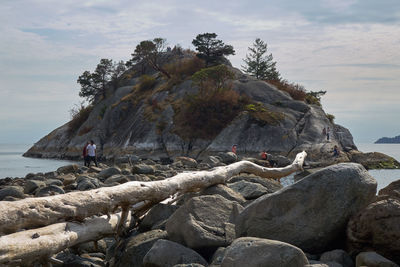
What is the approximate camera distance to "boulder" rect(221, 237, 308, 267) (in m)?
3.88

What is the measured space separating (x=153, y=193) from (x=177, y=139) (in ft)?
123

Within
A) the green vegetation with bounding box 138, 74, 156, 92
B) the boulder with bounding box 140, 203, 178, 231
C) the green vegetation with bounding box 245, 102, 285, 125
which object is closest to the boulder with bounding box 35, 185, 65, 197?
the boulder with bounding box 140, 203, 178, 231

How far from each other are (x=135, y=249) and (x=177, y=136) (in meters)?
39.0

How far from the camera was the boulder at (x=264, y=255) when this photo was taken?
3.88m

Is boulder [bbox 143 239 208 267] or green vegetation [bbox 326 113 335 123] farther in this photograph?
green vegetation [bbox 326 113 335 123]

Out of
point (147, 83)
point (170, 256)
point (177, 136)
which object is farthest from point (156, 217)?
point (147, 83)

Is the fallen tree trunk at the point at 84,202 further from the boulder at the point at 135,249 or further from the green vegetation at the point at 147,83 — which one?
the green vegetation at the point at 147,83

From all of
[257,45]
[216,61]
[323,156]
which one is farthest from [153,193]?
[257,45]

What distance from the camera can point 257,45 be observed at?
64.9 m

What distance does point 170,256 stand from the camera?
4918 millimetres

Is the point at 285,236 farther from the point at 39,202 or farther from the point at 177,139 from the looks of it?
the point at 177,139

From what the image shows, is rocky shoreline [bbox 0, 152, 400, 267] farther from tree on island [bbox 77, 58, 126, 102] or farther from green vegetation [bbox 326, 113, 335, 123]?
tree on island [bbox 77, 58, 126, 102]

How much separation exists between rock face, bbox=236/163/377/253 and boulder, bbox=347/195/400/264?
222mm

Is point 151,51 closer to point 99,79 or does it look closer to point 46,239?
point 99,79
